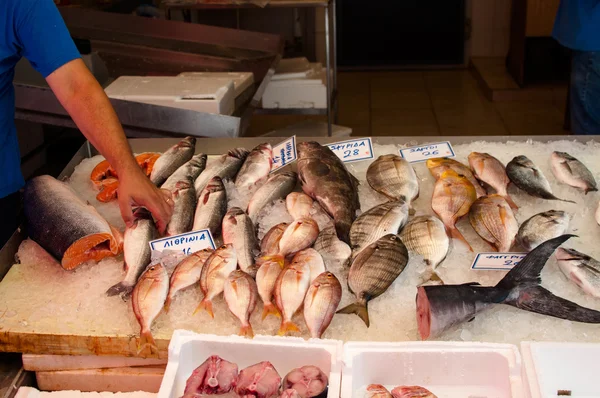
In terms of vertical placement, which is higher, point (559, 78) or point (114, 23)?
point (114, 23)

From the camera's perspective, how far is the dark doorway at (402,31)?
864 cm

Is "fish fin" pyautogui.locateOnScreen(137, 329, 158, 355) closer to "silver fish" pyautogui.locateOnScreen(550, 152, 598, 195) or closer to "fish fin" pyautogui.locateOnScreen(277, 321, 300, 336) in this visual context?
"fish fin" pyautogui.locateOnScreen(277, 321, 300, 336)

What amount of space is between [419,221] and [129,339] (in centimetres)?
95

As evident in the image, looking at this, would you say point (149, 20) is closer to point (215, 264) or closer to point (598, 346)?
point (215, 264)

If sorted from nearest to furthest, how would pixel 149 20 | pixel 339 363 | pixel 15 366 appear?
pixel 339 363, pixel 15 366, pixel 149 20

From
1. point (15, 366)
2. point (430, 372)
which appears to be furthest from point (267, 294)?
point (15, 366)

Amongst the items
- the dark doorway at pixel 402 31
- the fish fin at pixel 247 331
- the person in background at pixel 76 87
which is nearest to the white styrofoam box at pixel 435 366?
the fish fin at pixel 247 331

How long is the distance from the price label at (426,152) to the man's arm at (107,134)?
3.21 feet

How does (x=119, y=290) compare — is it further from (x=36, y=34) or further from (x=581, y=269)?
(x=581, y=269)

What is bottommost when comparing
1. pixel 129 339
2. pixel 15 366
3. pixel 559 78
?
pixel 559 78

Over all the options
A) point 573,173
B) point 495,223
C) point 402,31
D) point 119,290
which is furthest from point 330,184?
point 402,31

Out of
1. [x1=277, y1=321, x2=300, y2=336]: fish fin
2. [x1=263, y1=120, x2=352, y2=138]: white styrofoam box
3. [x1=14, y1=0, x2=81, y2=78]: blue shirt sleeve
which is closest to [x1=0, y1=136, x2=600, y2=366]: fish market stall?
[x1=277, y1=321, x2=300, y2=336]: fish fin

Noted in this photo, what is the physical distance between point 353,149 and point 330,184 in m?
0.46

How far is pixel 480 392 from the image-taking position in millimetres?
1532
